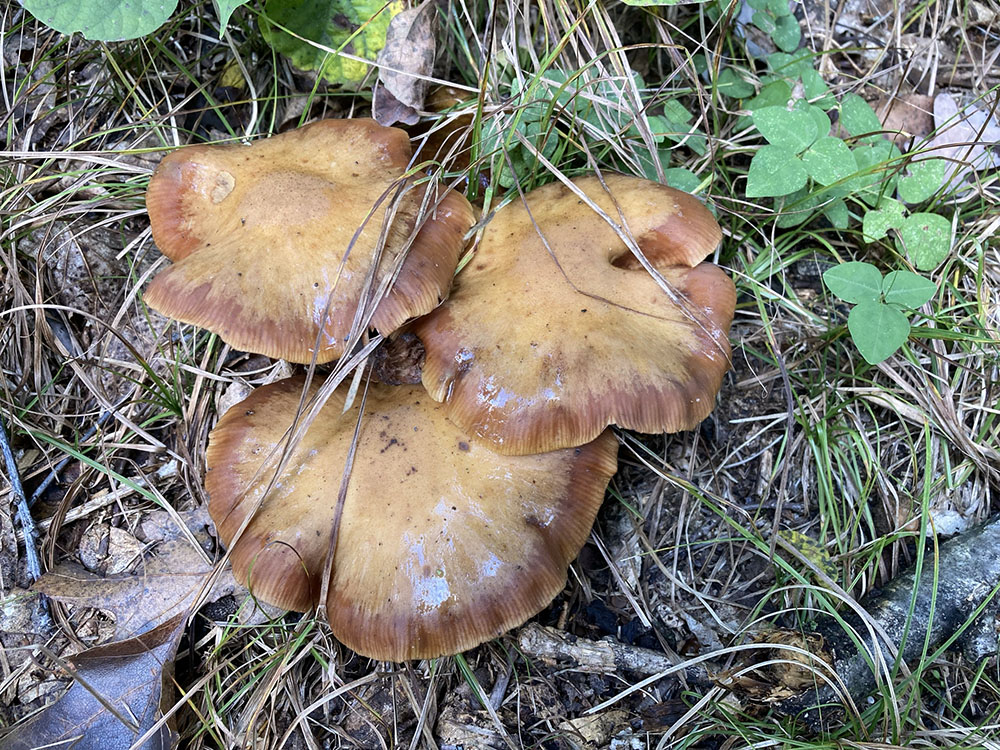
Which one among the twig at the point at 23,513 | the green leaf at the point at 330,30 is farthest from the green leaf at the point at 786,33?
the twig at the point at 23,513

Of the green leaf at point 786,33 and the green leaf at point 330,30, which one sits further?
the green leaf at point 786,33

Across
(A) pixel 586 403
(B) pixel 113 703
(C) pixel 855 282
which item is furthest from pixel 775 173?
(B) pixel 113 703

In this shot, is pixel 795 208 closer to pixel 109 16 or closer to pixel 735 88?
pixel 735 88

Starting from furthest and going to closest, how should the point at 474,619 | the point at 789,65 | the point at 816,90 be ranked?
the point at 789,65 < the point at 816,90 < the point at 474,619

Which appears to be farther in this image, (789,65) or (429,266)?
(789,65)

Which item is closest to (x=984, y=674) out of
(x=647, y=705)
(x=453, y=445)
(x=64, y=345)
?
(x=647, y=705)

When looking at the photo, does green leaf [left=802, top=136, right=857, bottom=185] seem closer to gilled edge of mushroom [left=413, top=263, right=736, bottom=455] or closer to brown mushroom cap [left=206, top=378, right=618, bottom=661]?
gilled edge of mushroom [left=413, top=263, right=736, bottom=455]

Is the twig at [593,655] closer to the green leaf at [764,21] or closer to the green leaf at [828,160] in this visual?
the green leaf at [828,160]
